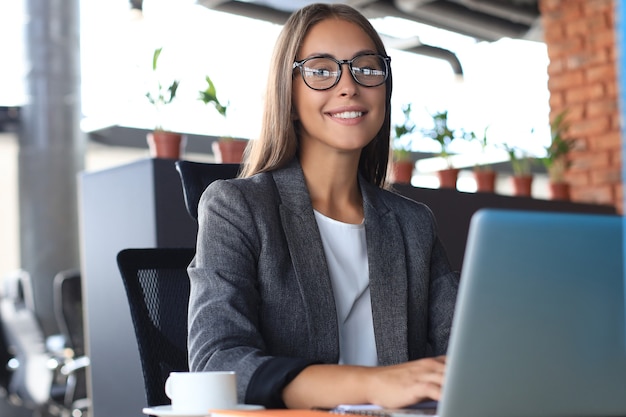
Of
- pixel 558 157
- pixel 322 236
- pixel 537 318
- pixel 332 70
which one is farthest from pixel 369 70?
pixel 558 157

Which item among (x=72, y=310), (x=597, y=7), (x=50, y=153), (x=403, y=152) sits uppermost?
(x=597, y=7)

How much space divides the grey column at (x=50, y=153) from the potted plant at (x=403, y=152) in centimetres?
298

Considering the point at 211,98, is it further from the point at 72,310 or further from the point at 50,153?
the point at 50,153

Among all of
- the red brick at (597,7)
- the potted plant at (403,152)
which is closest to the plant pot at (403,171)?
the potted plant at (403,152)

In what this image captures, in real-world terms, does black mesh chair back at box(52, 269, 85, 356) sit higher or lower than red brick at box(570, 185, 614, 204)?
lower

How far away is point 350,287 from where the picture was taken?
5.54ft

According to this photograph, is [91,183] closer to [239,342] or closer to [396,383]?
[239,342]

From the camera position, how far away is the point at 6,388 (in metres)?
4.95

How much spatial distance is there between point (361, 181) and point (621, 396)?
3.38ft

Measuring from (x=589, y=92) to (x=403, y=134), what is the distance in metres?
1.50

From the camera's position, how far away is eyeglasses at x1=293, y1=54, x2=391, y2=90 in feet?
5.50

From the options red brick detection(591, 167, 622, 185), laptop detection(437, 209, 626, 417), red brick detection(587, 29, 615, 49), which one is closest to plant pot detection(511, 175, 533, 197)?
red brick detection(591, 167, 622, 185)

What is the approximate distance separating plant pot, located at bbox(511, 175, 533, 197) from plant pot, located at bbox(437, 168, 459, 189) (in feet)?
2.16

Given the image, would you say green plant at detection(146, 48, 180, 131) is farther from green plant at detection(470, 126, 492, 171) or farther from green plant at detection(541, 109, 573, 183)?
green plant at detection(541, 109, 573, 183)
